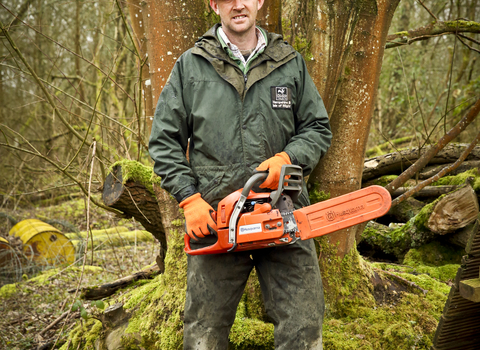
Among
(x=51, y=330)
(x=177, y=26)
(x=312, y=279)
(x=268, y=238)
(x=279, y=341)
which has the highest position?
(x=177, y=26)

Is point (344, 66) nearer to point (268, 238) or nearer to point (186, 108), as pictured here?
point (186, 108)


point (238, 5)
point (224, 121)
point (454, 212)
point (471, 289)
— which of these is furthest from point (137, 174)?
point (454, 212)

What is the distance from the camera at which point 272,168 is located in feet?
6.45

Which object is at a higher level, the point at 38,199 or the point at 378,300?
the point at 38,199

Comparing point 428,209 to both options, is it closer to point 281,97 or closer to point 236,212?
point 281,97

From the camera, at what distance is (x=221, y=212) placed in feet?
6.49

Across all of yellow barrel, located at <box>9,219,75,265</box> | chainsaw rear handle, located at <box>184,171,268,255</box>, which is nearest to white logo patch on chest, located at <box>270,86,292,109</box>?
chainsaw rear handle, located at <box>184,171,268,255</box>

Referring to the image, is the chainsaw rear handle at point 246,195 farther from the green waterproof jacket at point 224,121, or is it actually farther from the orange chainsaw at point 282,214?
the green waterproof jacket at point 224,121

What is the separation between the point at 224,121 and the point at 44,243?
5.68 meters

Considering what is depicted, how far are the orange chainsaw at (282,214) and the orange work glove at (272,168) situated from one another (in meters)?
0.03

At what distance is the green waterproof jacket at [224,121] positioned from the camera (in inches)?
83.9

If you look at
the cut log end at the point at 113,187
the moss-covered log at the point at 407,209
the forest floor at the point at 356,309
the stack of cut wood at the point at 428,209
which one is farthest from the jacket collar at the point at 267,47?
the moss-covered log at the point at 407,209

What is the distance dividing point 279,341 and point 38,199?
401 inches

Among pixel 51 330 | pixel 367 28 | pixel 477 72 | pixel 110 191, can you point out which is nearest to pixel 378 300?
pixel 367 28
